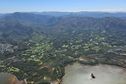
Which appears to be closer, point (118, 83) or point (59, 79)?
point (118, 83)

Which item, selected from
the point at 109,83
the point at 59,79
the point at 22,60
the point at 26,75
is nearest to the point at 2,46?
the point at 22,60

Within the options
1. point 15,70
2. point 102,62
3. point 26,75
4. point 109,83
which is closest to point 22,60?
point 15,70

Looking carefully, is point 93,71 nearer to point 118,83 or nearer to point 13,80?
point 118,83

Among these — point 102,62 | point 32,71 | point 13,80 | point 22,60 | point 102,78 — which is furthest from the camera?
point 22,60

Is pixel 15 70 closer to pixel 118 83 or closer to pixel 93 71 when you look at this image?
pixel 93 71

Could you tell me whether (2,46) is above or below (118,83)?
below

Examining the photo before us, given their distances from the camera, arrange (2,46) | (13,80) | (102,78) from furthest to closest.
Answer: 1. (2,46)
2. (102,78)
3. (13,80)
